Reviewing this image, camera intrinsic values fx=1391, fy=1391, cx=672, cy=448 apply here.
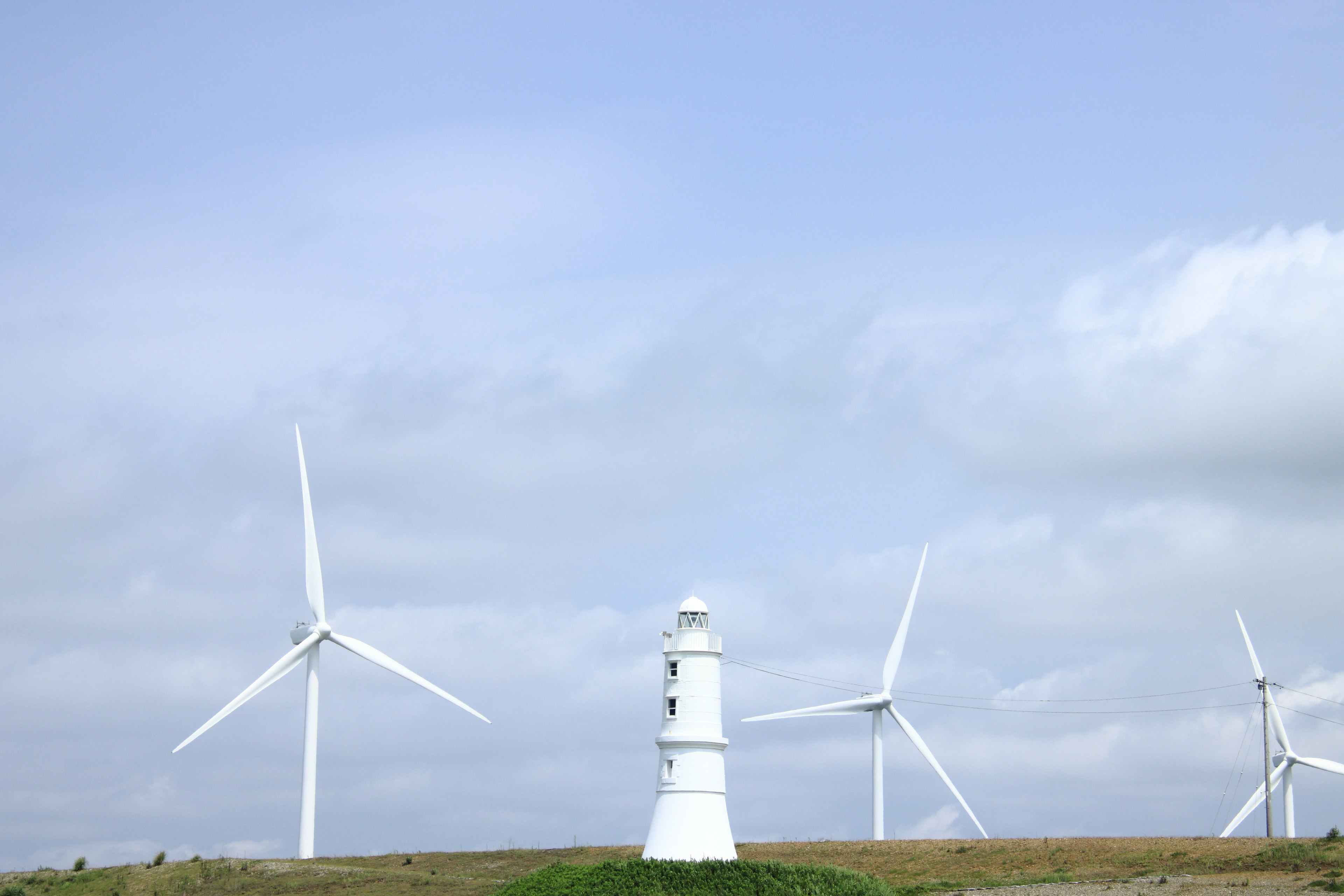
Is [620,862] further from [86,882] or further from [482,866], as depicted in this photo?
[86,882]

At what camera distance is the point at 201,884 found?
3228 inches

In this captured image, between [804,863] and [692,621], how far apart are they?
14345 millimetres

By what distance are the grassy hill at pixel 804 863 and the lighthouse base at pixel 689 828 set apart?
4358 millimetres

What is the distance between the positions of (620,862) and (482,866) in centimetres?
2354

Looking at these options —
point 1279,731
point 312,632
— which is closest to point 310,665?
point 312,632

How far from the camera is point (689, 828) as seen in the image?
6831cm

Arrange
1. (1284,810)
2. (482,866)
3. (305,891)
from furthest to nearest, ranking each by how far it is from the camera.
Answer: (1284,810)
(482,866)
(305,891)

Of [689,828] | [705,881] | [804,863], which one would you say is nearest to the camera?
[705,881]

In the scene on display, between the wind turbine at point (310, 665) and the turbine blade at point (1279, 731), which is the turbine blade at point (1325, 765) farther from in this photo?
the wind turbine at point (310, 665)

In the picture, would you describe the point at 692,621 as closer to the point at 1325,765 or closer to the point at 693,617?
the point at 693,617

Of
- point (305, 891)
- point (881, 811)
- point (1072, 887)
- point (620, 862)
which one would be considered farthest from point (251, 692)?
point (1072, 887)

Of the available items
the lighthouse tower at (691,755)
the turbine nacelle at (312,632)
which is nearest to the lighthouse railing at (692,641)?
the lighthouse tower at (691,755)

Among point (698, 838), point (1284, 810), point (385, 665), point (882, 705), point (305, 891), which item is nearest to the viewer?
point (698, 838)

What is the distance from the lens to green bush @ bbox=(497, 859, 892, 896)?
60.5 m
